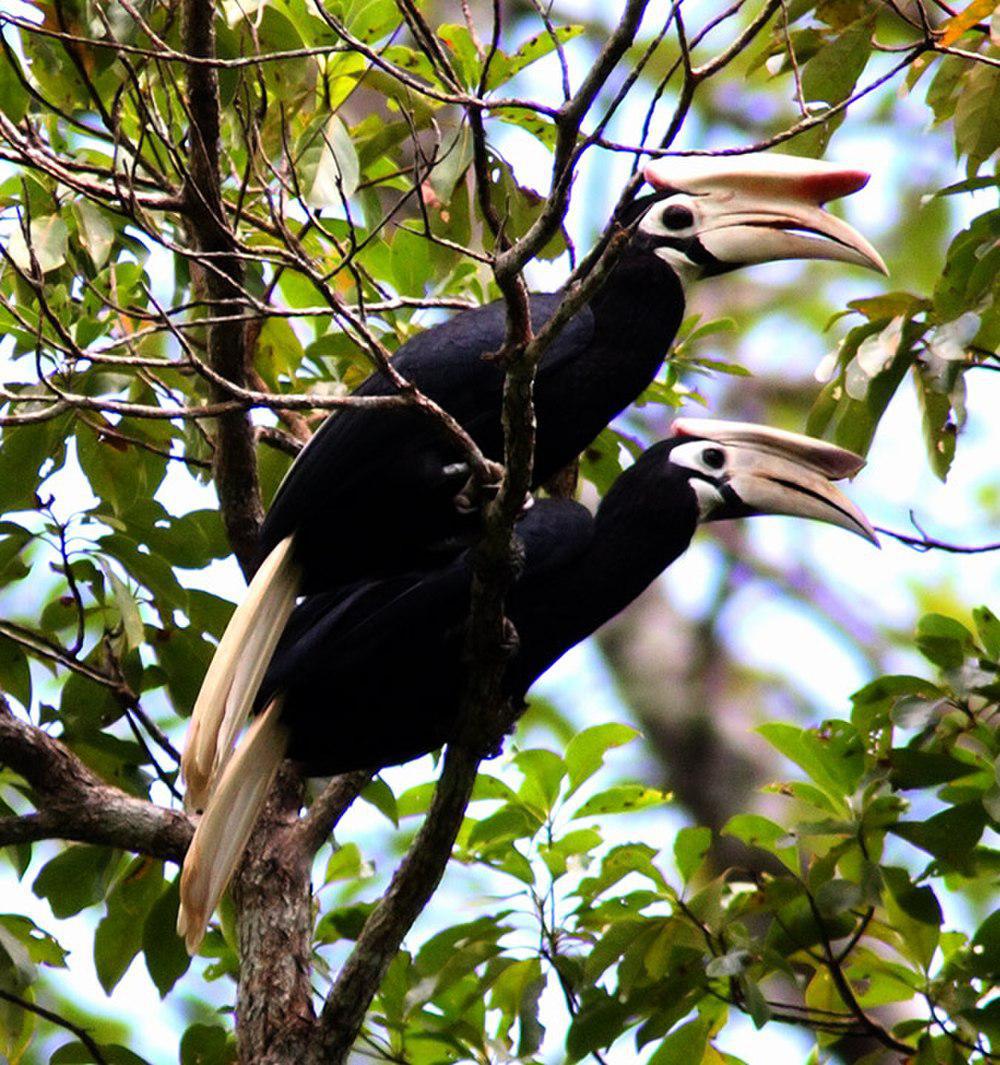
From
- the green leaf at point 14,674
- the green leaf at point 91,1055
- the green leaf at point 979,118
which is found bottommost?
the green leaf at point 91,1055

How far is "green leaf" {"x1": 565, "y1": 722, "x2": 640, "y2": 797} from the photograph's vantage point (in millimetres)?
3508

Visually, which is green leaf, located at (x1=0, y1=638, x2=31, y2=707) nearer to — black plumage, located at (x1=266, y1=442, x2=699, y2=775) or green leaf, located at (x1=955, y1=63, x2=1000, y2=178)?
black plumage, located at (x1=266, y1=442, x2=699, y2=775)

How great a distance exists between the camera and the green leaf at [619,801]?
3.51 metres

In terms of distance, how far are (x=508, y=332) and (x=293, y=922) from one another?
4.25ft

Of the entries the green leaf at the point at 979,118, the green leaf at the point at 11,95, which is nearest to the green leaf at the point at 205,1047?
the green leaf at the point at 11,95

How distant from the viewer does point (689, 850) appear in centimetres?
337

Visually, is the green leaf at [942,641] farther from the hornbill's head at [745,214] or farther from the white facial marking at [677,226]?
the white facial marking at [677,226]

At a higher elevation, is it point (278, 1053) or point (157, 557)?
point (157, 557)

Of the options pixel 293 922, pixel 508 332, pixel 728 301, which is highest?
pixel 728 301

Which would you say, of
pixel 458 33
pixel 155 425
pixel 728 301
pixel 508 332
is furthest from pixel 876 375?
pixel 728 301

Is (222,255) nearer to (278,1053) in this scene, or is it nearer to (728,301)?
(278,1053)

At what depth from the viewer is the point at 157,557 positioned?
345 centimetres

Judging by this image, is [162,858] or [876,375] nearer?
[876,375]

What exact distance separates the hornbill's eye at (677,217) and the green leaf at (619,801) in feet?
3.91
